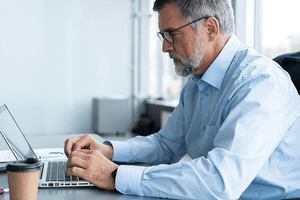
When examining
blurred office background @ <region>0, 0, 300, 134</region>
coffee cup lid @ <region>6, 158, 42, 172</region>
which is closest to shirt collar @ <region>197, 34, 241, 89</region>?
coffee cup lid @ <region>6, 158, 42, 172</region>

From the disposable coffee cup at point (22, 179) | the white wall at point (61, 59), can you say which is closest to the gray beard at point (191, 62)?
the disposable coffee cup at point (22, 179)

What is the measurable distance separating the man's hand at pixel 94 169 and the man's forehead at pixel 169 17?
0.57m

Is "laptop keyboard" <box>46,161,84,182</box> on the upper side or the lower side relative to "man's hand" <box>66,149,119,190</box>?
lower

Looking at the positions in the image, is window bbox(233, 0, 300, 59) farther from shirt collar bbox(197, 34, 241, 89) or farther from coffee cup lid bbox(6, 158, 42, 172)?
coffee cup lid bbox(6, 158, 42, 172)

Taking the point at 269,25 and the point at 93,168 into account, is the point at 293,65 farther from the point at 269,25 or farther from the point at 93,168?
the point at 269,25

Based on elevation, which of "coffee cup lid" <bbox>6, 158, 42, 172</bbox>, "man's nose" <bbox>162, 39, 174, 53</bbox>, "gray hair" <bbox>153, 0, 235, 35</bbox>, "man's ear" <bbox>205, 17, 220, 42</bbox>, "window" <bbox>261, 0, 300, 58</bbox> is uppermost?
"window" <bbox>261, 0, 300, 58</bbox>

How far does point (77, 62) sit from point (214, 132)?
16.5 feet

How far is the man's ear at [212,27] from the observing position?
1082mm

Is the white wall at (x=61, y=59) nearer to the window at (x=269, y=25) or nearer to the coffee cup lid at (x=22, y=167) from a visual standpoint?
the window at (x=269, y=25)

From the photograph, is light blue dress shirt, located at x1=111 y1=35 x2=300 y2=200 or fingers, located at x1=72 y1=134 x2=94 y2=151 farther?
fingers, located at x1=72 y1=134 x2=94 y2=151

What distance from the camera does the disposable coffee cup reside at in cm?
63

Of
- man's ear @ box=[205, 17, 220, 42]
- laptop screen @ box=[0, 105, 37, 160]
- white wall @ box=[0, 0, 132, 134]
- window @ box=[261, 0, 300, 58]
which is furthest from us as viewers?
white wall @ box=[0, 0, 132, 134]

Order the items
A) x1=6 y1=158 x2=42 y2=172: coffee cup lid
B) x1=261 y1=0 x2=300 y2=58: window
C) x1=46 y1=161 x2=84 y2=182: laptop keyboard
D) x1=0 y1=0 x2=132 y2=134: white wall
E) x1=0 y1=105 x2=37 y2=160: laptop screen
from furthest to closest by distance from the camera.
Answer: x1=0 y1=0 x2=132 y2=134: white wall < x1=261 y1=0 x2=300 y2=58: window < x1=0 y1=105 x2=37 y2=160: laptop screen < x1=46 y1=161 x2=84 y2=182: laptop keyboard < x1=6 y1=158 x2=42 y2=172: coffee cup lid

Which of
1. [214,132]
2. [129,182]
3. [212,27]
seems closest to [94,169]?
[129,182]
